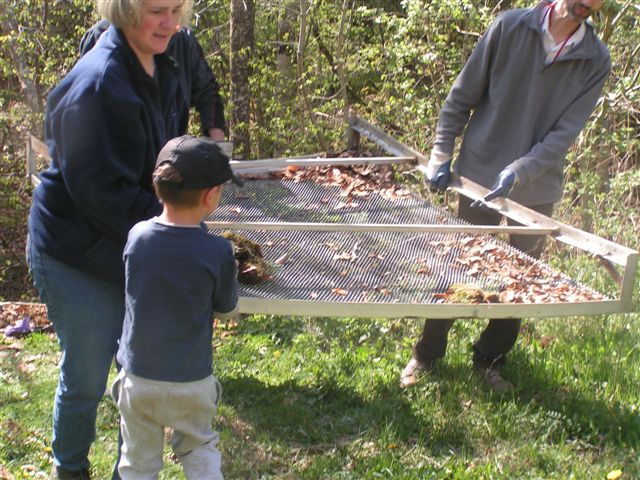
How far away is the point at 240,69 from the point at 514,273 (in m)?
4.36

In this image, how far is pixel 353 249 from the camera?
13.0 feet

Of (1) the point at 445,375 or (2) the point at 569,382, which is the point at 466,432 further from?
(2) the point at 569,382

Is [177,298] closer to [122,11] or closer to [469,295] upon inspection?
[122,11]

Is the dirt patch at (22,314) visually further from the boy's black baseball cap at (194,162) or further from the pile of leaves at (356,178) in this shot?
the boy's black baseball cap at (194,162)

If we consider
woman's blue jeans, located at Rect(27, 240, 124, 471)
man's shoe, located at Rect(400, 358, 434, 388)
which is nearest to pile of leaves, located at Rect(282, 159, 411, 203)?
man's shoe, located at Rect(400, 358, 434, 388)

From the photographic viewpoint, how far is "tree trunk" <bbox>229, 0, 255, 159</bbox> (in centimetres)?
723

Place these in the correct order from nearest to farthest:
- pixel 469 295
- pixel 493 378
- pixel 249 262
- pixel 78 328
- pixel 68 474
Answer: pixel 78 328, pixel 68 474, pixel 469 295, pixel 249 262, pixel 493 378

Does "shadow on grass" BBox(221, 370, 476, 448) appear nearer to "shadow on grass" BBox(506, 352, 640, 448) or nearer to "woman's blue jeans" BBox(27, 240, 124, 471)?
"shadow on grass" BBox(506, 352, 640, 448)

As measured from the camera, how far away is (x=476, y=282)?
140 inches

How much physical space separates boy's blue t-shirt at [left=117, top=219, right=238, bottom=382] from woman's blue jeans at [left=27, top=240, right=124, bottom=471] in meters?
0.33

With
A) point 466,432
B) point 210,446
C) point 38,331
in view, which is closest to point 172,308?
point 210,446

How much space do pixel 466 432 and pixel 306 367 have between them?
3.78 feet

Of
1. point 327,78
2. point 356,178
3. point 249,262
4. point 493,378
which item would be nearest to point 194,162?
point 249,262

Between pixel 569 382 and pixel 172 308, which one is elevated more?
pixel 172 308
